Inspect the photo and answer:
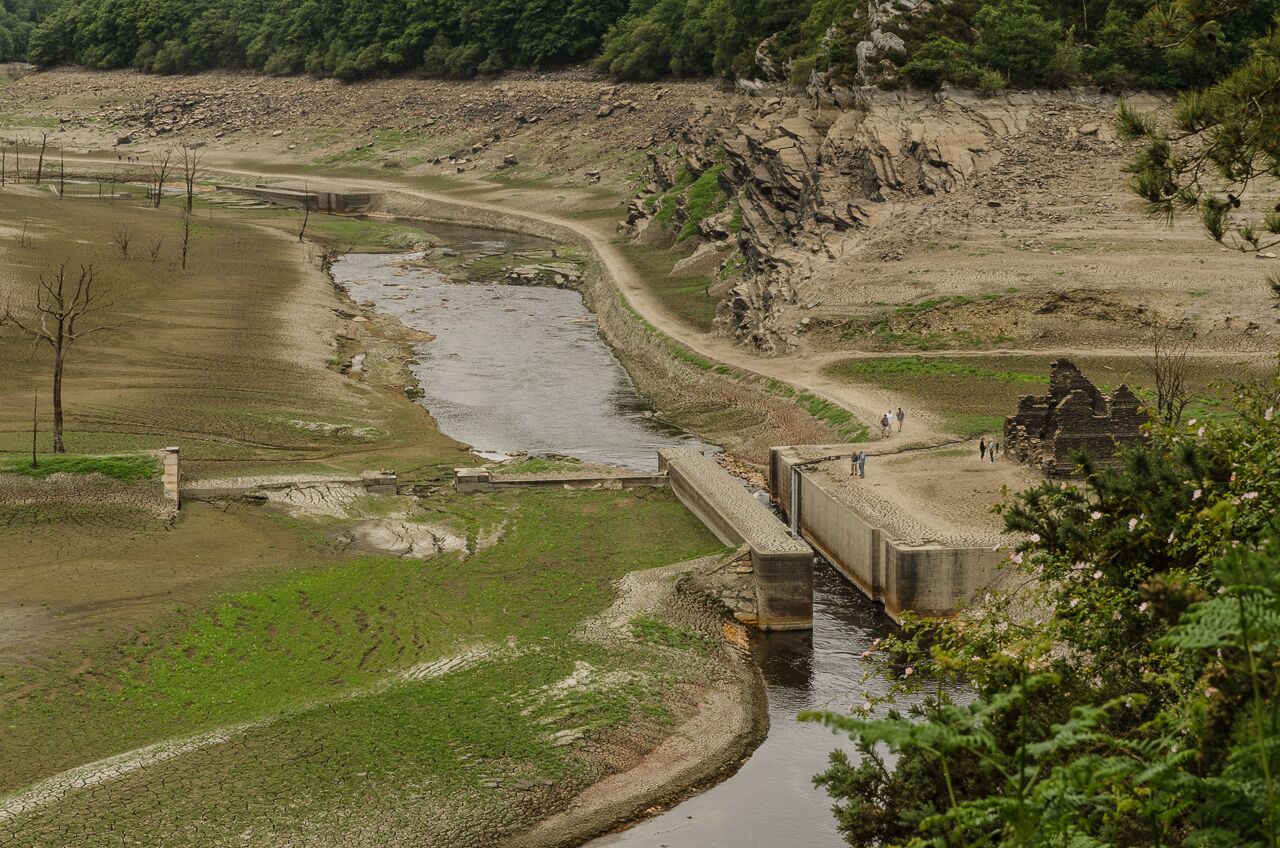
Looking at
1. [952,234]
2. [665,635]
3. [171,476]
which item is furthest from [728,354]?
[665,635]

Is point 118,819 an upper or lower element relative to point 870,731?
lower

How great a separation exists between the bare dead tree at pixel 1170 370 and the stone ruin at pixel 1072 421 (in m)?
1.22

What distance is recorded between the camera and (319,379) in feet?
215

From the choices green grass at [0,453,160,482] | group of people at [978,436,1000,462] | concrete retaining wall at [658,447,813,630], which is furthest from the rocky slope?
green grass at [0,453,160,482]

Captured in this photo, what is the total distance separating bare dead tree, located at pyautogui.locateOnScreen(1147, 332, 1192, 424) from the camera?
48062 mm

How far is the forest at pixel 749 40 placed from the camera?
82.1m

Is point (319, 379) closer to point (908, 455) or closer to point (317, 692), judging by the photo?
point (908, 455)

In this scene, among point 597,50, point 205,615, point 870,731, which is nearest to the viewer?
point 870,731

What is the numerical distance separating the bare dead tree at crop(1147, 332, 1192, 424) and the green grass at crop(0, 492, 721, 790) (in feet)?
48.9

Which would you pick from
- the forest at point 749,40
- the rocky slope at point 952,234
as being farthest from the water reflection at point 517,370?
the forest at point 749,40

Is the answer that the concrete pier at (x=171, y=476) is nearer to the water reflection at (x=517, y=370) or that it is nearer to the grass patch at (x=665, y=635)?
the grass patch at (x=665, y=635)

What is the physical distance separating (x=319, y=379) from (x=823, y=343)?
21624mm

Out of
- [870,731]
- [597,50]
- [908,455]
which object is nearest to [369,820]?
[870,731]

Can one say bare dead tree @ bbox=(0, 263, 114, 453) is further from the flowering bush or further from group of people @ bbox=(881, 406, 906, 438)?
the flowering bush
